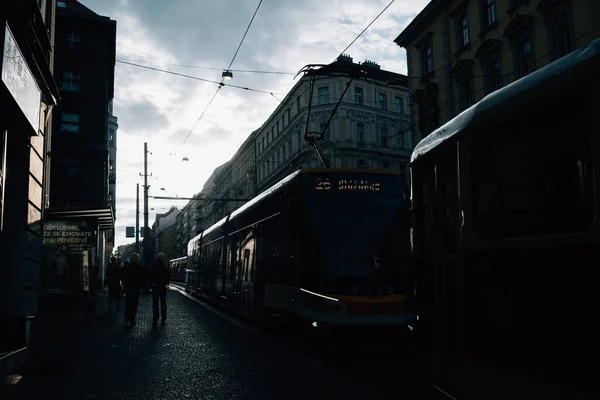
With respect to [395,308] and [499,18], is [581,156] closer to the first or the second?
[395,308]

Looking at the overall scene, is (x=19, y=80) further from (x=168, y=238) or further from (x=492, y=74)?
(x=168, y=238)

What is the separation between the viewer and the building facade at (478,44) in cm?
1823

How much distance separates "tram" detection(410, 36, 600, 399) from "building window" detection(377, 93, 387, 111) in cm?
4328

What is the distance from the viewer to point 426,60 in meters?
28.2

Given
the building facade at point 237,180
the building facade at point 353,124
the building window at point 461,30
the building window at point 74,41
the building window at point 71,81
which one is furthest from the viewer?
the building facade at point 237,180

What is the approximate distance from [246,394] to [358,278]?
285 centimetres

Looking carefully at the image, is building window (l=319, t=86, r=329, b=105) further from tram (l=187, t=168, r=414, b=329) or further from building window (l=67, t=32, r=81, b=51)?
tram (l=187, t=168, r=414, b=329)

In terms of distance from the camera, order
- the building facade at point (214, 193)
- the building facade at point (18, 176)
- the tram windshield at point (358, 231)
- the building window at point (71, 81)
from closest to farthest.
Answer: the building facade at point (18, 176)
the tram windshield at point (358, 231)
the building window at point (71, 81)
the building facade at point (214, 193)

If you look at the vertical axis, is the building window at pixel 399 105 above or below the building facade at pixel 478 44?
above

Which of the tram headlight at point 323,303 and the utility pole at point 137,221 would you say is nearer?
the tram headlight at point 323,303

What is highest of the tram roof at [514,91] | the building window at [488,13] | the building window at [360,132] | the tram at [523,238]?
the building window at [360,132]

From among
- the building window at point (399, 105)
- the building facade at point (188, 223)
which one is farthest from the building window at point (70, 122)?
the building facade at point (188, 223)

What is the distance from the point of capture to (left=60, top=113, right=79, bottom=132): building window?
109 ft

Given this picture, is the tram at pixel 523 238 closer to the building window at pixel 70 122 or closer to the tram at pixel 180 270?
the building window at pixel 70 122
